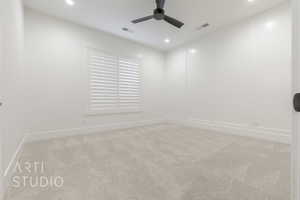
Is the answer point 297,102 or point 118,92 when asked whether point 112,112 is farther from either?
point 297,102

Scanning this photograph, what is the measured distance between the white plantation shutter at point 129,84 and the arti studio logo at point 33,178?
2.58m

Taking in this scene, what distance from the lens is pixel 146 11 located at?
294 centimetres

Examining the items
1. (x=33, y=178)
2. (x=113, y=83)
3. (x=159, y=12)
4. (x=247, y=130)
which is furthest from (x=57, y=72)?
(x=247, y=130)

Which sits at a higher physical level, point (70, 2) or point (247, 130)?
point (70, 2)

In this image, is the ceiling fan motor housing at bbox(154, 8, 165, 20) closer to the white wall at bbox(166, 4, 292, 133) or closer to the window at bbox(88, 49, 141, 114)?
the window at bbox(88, 49, 141, 114)

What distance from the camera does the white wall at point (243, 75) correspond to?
275 centimetres

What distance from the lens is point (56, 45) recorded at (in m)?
→ 3.11

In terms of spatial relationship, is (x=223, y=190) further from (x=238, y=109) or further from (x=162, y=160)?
(x=238, y=109)

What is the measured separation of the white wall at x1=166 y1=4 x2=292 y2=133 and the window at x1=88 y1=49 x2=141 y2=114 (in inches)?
67.9

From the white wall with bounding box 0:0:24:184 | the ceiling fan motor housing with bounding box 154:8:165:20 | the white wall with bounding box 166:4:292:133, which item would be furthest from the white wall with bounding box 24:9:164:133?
the white wall with bounding box 166:4:292:133

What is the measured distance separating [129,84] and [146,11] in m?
2.11

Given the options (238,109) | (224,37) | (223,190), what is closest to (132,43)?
(224,37)

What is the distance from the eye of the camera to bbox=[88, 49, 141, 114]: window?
3658 millimetres

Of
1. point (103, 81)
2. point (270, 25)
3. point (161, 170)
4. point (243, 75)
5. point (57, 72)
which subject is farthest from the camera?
point (103, 81)
